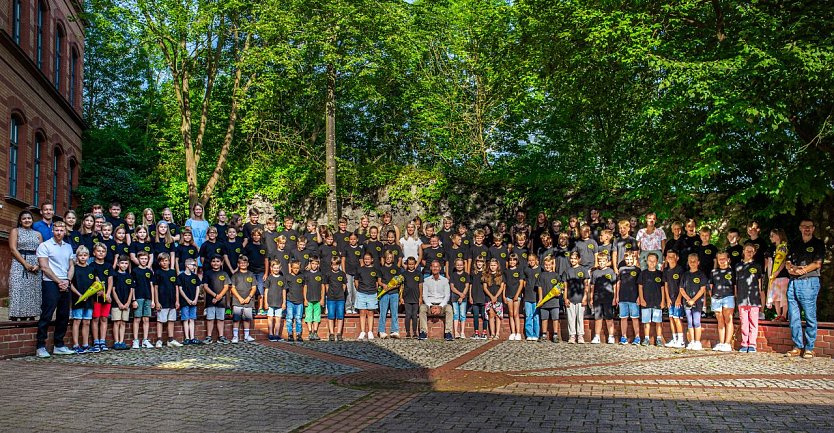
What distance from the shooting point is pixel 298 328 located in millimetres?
14219

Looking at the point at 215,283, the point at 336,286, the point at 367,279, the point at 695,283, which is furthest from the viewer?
the point at 367,279

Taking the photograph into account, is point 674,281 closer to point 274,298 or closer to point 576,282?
point 576,282

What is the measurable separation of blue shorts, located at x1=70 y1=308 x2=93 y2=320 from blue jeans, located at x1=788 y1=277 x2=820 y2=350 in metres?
10.5

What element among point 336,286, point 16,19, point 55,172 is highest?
point 16,19

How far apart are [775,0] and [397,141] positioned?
67.2 ft

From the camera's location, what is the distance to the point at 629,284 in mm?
13328

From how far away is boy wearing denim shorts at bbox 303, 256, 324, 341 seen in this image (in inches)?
548

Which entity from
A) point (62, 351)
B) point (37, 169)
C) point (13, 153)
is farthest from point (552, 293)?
point (37, 169)

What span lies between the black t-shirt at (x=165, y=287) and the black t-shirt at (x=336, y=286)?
8.79 ft

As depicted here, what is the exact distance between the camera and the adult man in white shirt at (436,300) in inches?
562

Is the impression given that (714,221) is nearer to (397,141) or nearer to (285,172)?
(285,172)

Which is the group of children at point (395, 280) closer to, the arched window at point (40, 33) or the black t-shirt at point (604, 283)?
the black t-shirt at point (604, 283)

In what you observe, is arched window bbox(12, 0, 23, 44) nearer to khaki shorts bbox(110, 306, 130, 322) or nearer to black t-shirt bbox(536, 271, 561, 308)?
khaki shorts bbox(110, 306, 130, 322)

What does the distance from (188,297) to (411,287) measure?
3.95 metres
